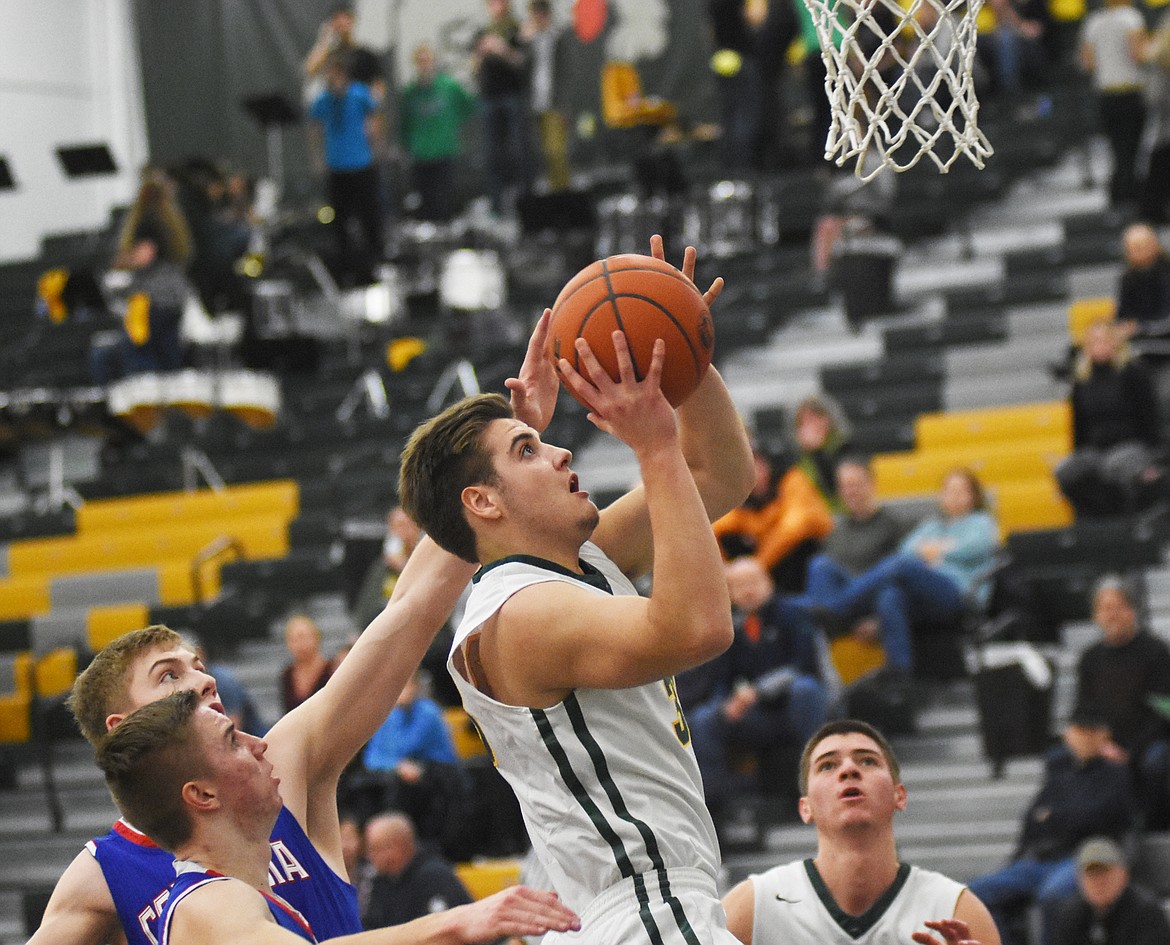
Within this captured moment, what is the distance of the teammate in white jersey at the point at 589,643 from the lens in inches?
129

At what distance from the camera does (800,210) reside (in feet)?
47.0

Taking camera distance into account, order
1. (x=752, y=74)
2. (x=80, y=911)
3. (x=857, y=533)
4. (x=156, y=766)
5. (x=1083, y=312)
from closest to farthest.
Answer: (x=156, y=766) → (x=80, y=911) → (x=857, y=533) → (x=1083, y=312) → (x=752, y=74)

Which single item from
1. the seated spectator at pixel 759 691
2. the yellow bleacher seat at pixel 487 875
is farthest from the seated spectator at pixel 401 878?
the seated spectator at pixel 759 691

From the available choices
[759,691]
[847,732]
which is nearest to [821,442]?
[759,691]

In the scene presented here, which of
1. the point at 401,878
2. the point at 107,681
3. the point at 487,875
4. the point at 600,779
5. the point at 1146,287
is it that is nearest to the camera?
the point at 600,779

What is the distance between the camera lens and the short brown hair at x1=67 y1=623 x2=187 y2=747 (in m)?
3.84

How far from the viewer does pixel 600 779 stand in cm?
345

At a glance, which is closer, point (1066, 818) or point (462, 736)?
point (1066, 818)

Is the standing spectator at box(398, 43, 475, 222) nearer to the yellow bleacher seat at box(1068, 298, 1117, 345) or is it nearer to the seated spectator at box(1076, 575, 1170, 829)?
the yellow bleacher seat at box(1068, 298, 1117, 345)

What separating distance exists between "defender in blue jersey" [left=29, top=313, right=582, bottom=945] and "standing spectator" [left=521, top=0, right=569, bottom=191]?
11.3m

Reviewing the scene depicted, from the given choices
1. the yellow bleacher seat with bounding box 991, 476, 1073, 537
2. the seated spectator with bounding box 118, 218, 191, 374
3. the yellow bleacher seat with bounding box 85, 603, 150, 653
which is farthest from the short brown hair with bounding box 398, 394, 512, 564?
the seated spectator with bounding box 118, 218, 191, 374

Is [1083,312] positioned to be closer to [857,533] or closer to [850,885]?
[857,533]

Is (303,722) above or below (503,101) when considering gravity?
below

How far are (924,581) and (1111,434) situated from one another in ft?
4.98
